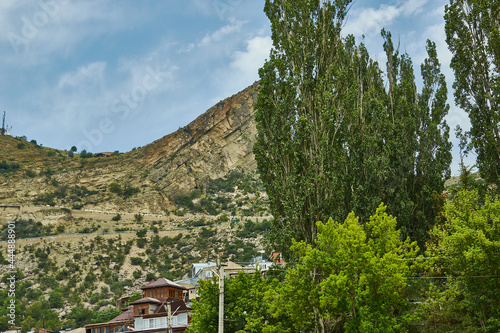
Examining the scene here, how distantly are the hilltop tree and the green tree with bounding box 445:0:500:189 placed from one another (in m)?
4.61

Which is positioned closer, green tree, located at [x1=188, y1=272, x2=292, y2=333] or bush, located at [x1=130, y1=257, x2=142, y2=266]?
green tree, located at [x1=188, y1=272, x2=292, y2=333]

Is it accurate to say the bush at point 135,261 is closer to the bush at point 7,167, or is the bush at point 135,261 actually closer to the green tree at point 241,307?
the bush at point 7,167

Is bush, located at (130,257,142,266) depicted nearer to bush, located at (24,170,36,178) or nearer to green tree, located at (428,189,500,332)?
bush, located at (24,170,36,178)

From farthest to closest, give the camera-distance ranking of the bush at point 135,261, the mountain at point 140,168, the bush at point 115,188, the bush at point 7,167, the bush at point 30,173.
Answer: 1. the bush at point 115,188
2. the bush at point 7,167
3. the bush at point 30,173
4. the mountain at point 140,168
5. the bush at point 135,261

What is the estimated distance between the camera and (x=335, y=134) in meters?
23.7

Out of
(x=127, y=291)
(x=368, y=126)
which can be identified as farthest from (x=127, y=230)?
(x=368, y=126)

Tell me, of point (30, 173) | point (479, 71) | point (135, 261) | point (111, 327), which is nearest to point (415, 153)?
point (479, 71)

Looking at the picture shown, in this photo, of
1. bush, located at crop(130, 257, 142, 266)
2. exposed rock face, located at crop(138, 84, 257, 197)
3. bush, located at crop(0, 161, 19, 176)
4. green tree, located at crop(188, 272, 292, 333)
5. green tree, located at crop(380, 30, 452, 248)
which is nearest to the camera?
green tree, located at crop(188, 272, 292, 333)

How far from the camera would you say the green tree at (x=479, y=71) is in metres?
23.2

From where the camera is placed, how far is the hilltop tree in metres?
22.3

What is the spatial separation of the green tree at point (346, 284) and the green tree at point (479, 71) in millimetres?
8389

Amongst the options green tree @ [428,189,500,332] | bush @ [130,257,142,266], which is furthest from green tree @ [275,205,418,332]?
bush @ [130,257,142,266]

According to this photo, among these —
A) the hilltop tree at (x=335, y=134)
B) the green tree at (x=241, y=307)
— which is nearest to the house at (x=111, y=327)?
the green tree at (x=241, y=307)

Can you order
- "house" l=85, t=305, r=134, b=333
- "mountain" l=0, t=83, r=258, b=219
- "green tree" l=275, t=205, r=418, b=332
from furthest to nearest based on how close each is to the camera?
"mountain" l=0, t=83, r=258, b=219, "house" l=85, t=305, r=134, b=333, "green tree" l=275, t=205, r=418, b=332
